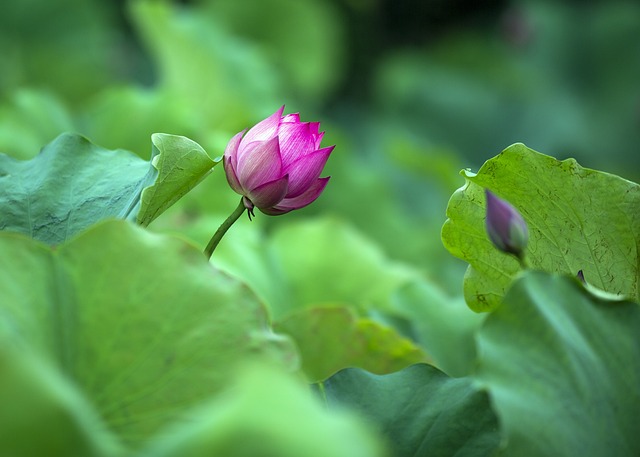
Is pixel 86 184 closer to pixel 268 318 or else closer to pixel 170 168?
pixel 170 168

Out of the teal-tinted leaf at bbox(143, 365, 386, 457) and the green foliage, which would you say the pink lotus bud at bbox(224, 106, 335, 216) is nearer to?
the green foliage

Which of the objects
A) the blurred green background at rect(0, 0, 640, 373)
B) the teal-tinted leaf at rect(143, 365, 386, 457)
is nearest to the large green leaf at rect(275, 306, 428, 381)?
the blurred green background at rect(0, 0, 640, 373)

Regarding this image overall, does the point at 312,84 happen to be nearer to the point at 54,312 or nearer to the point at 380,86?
the point at 380,86

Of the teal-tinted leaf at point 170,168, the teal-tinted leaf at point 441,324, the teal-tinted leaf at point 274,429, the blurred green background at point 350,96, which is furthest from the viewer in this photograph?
the blurred green background at point 350,96

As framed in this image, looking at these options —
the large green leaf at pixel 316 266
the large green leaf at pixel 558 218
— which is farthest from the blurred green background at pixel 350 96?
the large green leaf at pixel 558 218

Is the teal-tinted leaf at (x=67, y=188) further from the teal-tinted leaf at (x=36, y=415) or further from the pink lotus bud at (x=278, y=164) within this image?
the teal-tinted leaf at (x=36, y=415)

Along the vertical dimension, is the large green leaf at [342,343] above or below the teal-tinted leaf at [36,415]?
below
